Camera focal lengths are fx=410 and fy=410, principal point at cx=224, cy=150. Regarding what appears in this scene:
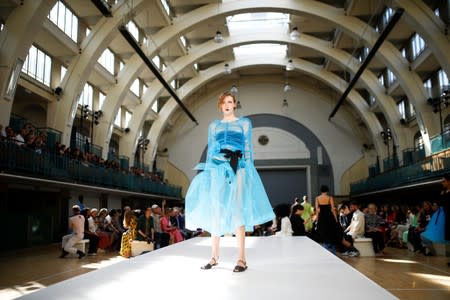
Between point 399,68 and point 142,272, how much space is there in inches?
905

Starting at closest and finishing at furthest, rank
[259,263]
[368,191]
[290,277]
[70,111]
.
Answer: [290,277], [259,263], [70,111], [368,191]

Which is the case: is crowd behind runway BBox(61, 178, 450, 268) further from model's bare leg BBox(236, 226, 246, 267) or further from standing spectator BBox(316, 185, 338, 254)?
model's bare leg BBox(236, 226, 246, 267)

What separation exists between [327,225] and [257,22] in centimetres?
2241

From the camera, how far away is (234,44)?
2836 cm

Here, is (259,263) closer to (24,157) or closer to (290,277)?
(290,277)

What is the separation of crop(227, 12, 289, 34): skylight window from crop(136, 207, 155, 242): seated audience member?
19.3 meters

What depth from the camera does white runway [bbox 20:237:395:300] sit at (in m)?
2.90

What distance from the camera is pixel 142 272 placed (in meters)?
3.86

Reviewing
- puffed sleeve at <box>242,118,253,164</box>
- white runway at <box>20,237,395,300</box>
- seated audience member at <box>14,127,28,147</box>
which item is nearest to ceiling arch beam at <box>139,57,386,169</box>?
seated audience member at <box>14,127,28,147</box>

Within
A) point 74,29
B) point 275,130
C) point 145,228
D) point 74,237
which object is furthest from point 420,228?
point 275,130

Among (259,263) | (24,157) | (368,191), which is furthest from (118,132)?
(259,263)

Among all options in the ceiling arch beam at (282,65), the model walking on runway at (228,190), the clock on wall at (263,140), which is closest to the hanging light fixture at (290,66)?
the ceiling arch beam at (282,65)

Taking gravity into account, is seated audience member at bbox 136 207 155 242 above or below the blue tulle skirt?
below

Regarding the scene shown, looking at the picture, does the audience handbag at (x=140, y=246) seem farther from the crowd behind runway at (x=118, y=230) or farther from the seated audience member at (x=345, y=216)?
the seated audience member at (x=345, y=216)
